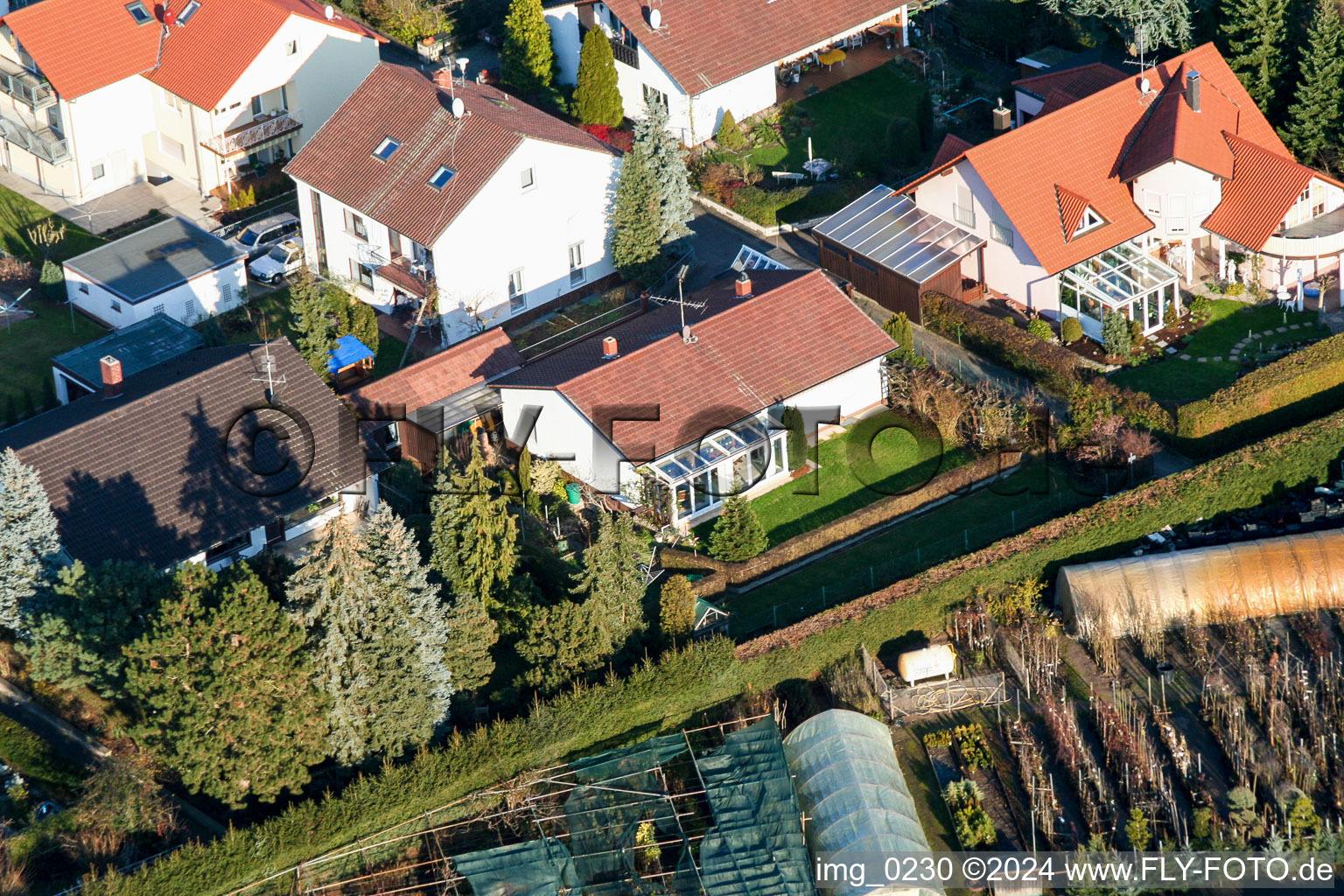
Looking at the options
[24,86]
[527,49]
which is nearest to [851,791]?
[527,49]

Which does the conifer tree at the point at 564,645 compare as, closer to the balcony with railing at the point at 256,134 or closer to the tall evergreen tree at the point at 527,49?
the balcony with railing at the point at 256,134

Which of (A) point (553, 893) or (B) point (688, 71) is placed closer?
(A) point (553, 893)

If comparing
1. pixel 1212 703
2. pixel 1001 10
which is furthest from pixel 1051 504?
pixel 1001 10

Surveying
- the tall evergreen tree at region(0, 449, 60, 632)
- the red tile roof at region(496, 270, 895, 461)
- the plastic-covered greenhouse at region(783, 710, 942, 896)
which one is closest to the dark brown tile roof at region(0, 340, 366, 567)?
the tall evergreen tree at region(0, 449, 60, 632)

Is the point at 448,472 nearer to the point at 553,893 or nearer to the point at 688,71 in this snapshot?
the point at 553,893

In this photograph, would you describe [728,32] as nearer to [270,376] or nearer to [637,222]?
[637,222]

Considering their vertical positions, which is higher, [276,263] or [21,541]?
[276,263]
